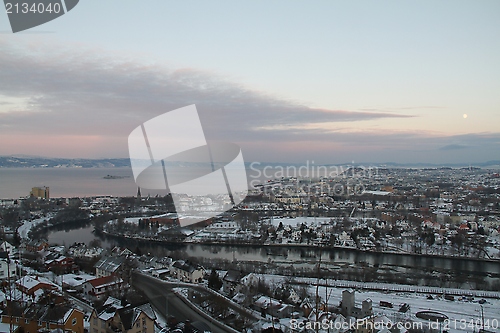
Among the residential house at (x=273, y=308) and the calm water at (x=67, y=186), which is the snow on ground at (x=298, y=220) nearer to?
the residential house at (x=273, y=308)

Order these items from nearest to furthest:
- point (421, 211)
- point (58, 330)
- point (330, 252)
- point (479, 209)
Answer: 1. point (58, 330)
2. point (330, 252)
3. point (421, 211)
4. point (479, 209)

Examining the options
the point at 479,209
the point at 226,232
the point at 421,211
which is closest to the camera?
the point at 226,232

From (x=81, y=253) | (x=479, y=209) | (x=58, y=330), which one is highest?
(x=58, y=330)

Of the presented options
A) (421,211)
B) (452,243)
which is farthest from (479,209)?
(452,243)

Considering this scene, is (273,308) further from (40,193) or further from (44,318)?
(40,193)

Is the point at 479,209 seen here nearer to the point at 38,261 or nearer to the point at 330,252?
the point at 330,252

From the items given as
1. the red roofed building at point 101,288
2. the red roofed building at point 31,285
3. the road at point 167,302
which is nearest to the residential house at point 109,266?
the road at point 167,302

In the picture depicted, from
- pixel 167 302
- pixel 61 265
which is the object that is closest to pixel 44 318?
pixel 167 302

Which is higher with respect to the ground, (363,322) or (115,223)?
(363,322)
